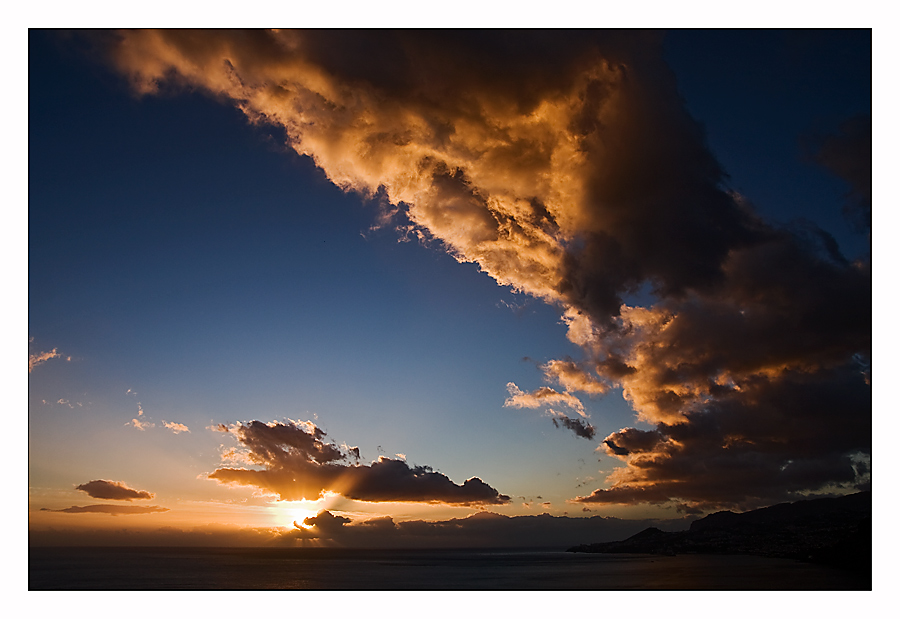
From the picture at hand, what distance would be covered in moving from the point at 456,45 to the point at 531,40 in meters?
1.69

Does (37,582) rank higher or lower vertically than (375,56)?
lower

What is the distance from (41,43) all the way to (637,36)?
13000mm

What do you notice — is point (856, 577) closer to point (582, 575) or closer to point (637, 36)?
point (637, 36)

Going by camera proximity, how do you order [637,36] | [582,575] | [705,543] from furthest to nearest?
1. [705,543]
2. [582,575]
3. [637,36]

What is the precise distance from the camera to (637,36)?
1118 cm

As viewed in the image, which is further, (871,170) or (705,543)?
(705,543)
